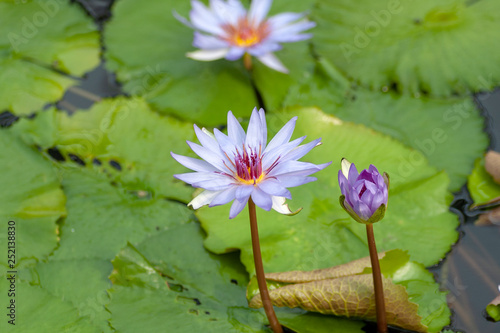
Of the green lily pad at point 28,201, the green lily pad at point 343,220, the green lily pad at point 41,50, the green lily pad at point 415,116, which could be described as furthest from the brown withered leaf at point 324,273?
the green lily pad at point 41,50

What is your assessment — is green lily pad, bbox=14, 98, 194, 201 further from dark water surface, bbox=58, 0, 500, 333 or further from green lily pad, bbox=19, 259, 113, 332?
dark water surface, bbox=58, 0, 500, 333

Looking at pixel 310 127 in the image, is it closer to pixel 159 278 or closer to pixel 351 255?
pixel 351 255

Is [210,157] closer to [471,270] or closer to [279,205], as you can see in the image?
[279,205]

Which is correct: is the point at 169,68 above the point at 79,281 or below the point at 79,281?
above

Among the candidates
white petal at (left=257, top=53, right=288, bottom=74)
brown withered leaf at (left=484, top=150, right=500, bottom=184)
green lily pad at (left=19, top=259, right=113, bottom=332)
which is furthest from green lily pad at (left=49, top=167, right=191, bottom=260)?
brown withered leaf at (left=484, top=150, right=500, bottom=184)

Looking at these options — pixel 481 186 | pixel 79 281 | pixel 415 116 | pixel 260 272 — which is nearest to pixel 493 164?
pixel 481 186
